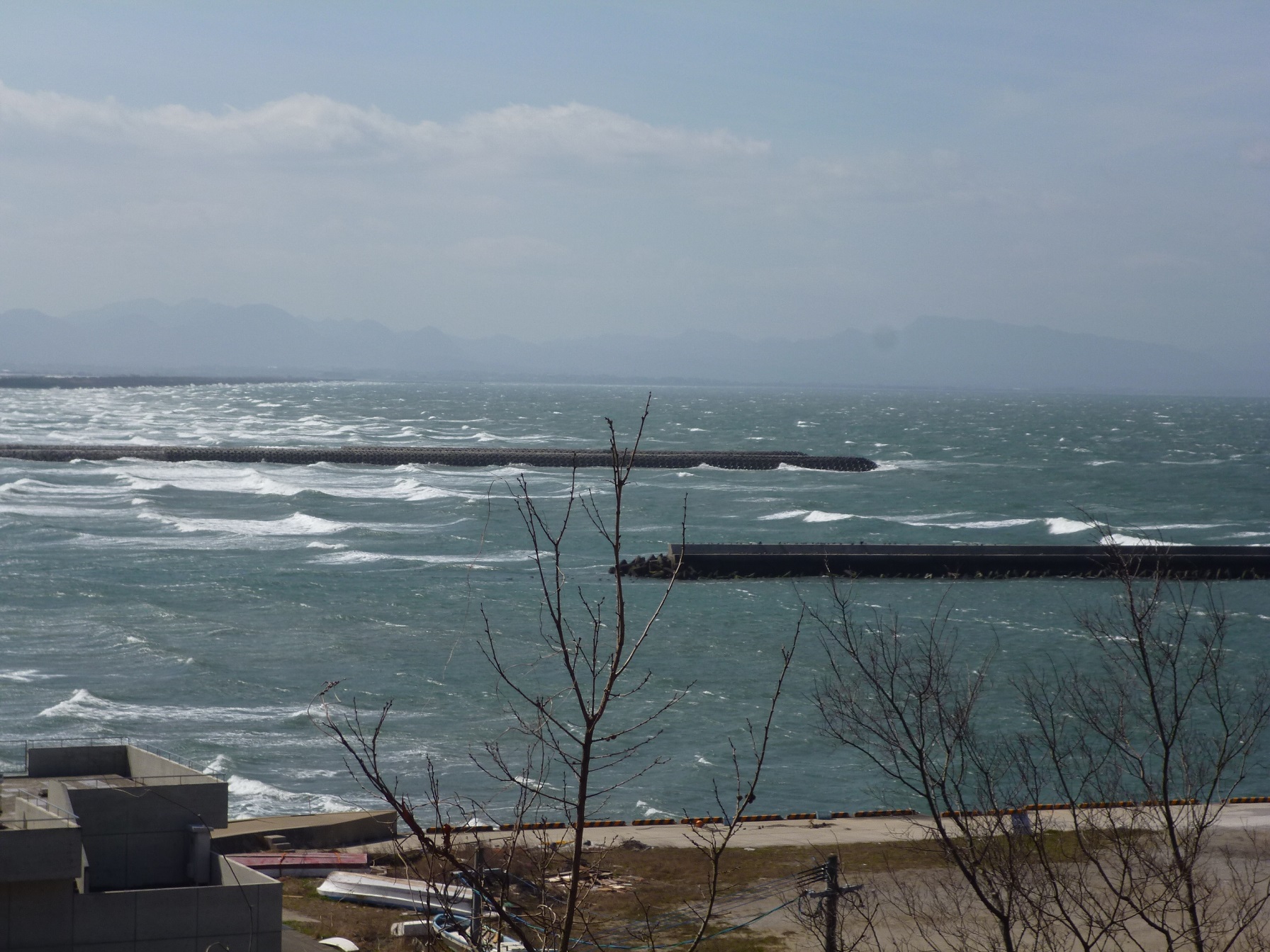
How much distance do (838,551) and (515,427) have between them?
4013 inches

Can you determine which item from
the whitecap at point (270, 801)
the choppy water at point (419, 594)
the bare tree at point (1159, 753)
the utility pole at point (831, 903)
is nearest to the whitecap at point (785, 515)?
the choppy water at point (419, 594)

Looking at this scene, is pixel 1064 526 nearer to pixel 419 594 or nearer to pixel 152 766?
pixel 419 594

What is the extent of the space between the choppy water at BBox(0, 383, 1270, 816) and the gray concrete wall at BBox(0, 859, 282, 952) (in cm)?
341

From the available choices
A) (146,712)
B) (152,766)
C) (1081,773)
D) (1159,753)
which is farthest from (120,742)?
(1159,753)

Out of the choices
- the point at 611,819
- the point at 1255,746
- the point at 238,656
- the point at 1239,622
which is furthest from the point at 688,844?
the point at 1239,622

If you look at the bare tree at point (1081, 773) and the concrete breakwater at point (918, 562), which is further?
the concrete breakwater at point (918, 562)

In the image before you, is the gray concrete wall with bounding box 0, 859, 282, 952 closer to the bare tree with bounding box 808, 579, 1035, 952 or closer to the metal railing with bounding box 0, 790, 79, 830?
the metal railing with bounding box 0, 790, 79, 830

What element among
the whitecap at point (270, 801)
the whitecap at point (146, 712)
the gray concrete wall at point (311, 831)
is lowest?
the whitecap at point (270, 801)

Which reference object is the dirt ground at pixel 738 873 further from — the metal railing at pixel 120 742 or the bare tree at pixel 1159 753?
the metal railing at pixel 120 742

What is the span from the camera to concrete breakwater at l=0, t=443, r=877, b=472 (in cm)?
9212

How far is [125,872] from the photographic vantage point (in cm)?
1389

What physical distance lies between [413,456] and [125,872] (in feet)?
285

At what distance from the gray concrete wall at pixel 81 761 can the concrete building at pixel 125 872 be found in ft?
0.87

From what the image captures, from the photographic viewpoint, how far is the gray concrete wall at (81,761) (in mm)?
15477
